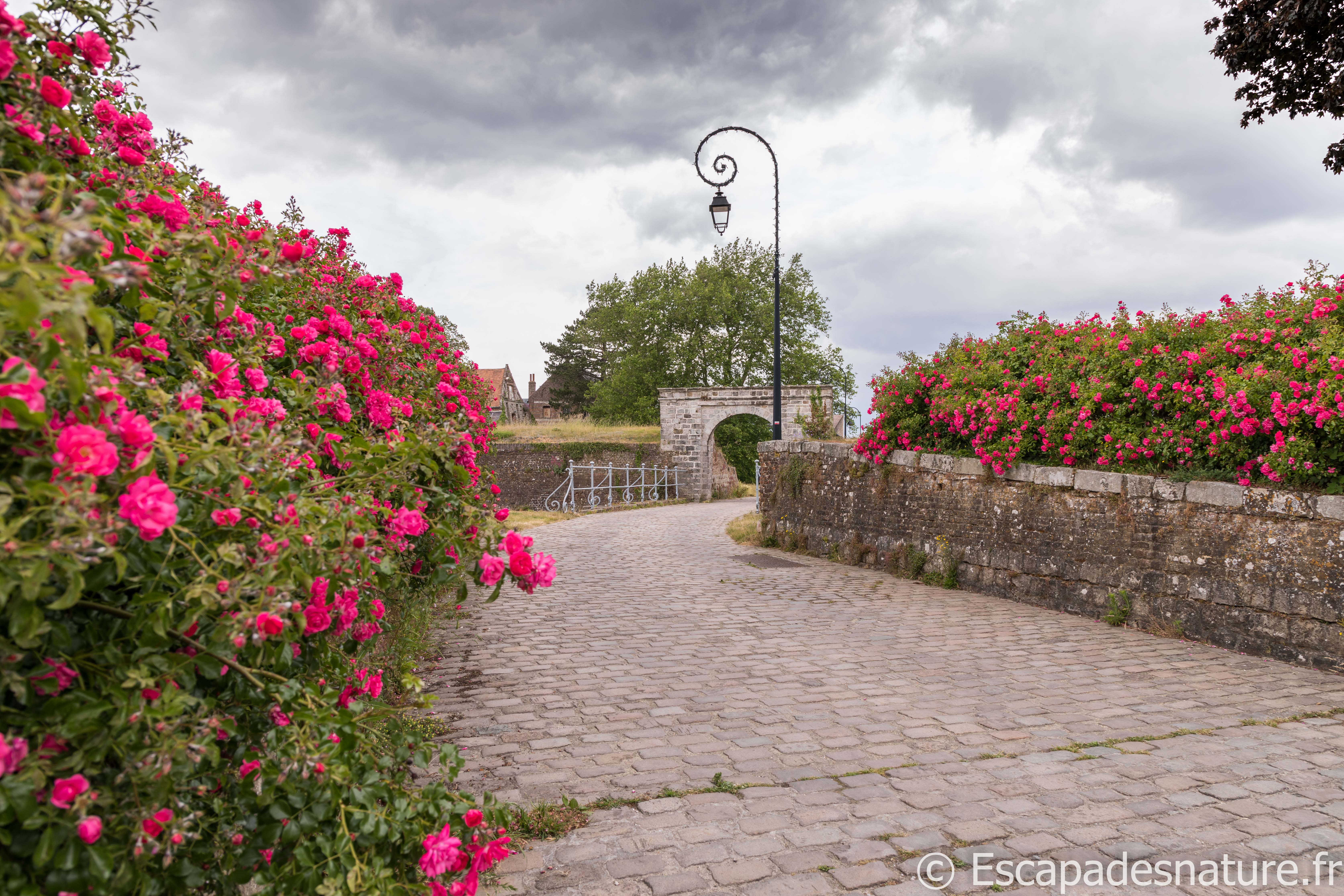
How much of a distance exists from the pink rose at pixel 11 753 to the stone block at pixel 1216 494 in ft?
23.7

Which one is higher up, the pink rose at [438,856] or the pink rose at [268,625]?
the pink rose at [268,625]

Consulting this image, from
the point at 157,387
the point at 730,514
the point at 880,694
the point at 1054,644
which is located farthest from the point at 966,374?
the point at 730,514

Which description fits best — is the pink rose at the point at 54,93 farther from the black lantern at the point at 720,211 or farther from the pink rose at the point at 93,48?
the black lantern at the point at 720,211

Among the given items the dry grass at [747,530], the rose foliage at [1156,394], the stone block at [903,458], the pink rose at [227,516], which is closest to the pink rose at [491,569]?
the pink rose at [227,516]

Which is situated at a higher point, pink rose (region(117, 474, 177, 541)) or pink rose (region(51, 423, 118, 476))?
pink rose (region(51, 423, 118, 476))

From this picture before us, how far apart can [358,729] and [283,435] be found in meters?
0.87

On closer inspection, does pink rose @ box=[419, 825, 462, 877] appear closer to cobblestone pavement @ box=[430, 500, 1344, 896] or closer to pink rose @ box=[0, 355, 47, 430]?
cobblestone pavement @ box=[430, 500, 1344, 896]

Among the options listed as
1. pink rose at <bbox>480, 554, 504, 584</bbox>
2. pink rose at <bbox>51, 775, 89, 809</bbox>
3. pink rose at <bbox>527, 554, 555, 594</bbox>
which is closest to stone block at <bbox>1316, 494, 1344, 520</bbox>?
pink rose at <bbox>527, 554, 555, 594</bbox>

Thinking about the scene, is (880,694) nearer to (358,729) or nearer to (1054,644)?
(1054,644)

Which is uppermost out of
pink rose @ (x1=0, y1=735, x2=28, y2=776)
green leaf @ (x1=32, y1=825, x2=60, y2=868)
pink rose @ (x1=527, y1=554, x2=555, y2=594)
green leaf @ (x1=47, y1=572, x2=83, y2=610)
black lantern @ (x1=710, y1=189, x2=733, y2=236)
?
black lantern @ (x1=710, y1=189, x2=733, y2=236)

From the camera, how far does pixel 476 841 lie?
7.55 feet

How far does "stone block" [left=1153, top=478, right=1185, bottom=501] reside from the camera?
6.64m

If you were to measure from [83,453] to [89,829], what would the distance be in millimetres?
658

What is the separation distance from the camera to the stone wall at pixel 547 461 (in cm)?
3045
